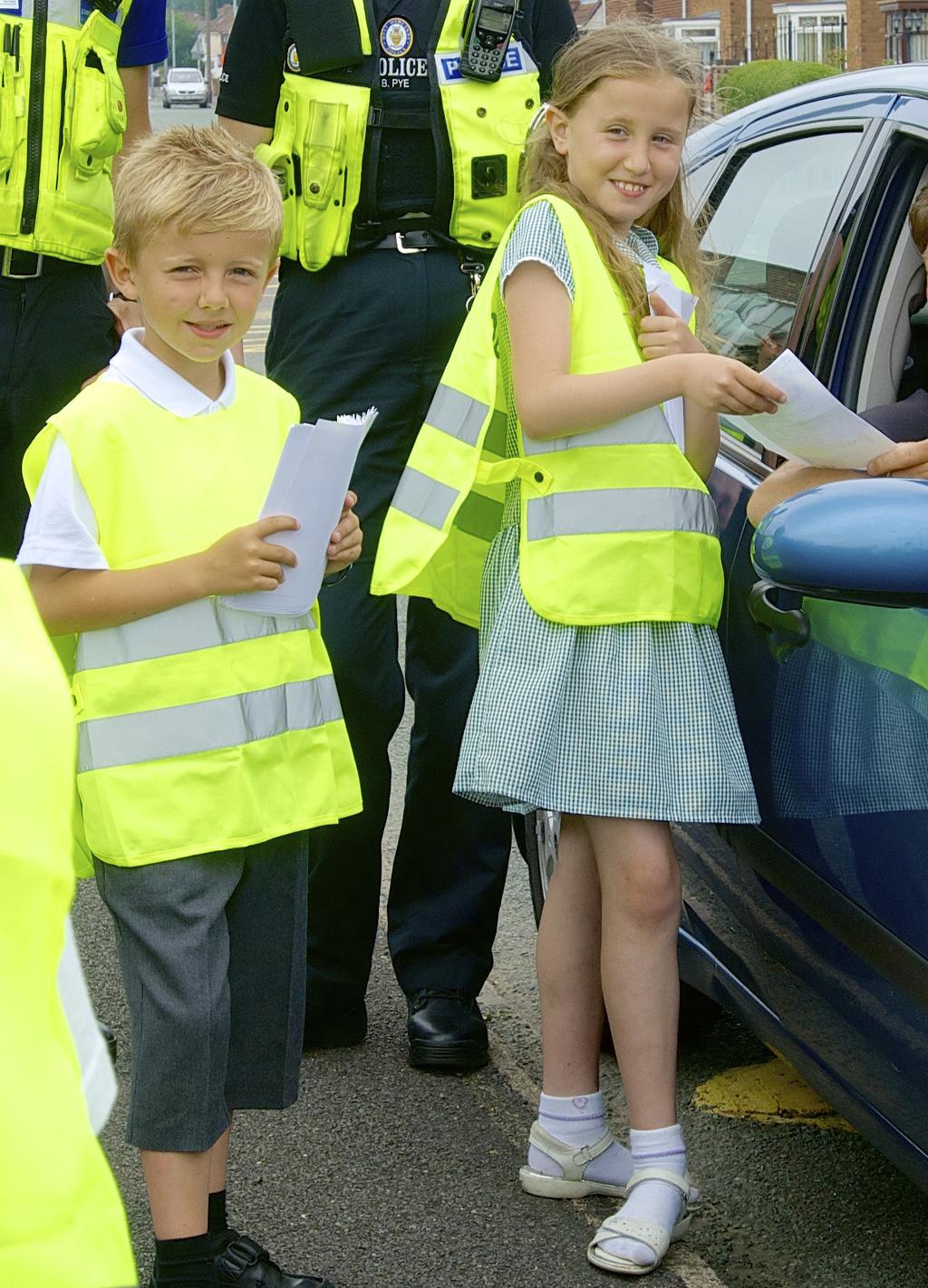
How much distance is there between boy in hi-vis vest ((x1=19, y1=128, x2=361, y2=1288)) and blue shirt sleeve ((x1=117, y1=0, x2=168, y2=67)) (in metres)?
0.98

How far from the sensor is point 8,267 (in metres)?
3.22

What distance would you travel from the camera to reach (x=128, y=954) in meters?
2.45

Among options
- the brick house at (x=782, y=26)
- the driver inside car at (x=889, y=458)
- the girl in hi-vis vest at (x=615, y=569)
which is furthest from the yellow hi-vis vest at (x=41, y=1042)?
the brick house at (x=782, y=26)

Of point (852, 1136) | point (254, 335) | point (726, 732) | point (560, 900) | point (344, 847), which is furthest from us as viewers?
point (254, 335)

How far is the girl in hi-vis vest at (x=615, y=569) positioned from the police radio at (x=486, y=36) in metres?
0.50

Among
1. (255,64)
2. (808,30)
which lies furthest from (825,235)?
(808,30)

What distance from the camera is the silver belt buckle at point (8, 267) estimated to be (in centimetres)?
321

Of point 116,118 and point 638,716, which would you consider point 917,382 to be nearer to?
point 638,716

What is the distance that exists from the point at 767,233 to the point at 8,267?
1279 millimetres

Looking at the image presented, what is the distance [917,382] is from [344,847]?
1323 millimetres

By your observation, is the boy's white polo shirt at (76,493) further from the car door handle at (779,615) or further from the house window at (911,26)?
the house window at (911,26)

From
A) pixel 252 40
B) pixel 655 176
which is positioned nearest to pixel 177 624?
pixel 655 176

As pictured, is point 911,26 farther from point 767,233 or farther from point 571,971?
point 571,971

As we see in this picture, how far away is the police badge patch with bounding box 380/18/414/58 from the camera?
3.31 metres
